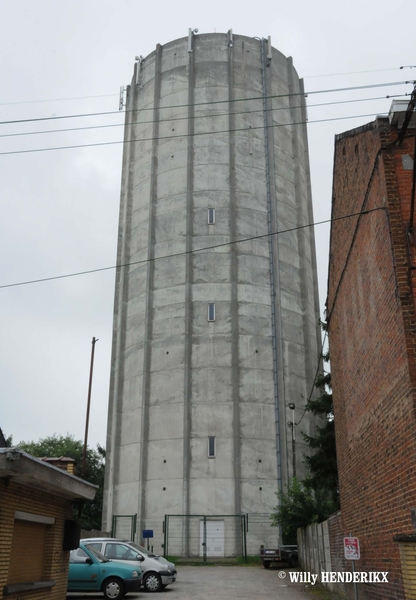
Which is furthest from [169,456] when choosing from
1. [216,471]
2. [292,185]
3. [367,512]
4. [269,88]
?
[269,88]

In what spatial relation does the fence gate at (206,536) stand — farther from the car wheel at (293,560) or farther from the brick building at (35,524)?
the brick building at (35,524)

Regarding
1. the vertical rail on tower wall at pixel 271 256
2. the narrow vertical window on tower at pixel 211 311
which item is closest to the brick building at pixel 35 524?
the vertical rail on tower wall at pixel 271 256

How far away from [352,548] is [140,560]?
892cm

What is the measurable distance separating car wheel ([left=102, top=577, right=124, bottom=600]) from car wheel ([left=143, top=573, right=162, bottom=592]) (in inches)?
85.2

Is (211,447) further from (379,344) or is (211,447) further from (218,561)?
(379,344)

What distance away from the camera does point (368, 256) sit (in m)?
12.9

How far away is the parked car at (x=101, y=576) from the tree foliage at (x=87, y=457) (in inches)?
1580

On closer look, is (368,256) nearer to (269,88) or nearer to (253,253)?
(253,253)

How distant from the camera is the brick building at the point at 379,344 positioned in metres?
10.2

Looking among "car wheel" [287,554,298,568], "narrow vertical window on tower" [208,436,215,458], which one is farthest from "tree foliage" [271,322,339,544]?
"narrow vertical window on tower" [208,436,215,458]

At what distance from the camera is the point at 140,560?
1880 cm

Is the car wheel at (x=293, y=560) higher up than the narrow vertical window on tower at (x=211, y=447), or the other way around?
the narrow vertical window on tower at (x=211, y=447)
